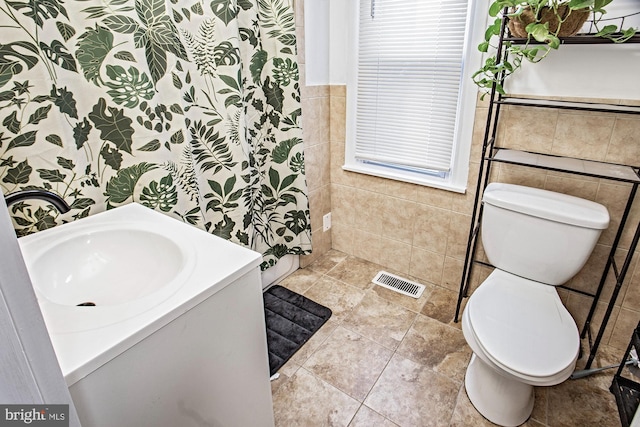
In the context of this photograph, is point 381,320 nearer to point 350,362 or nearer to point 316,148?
point 350,362

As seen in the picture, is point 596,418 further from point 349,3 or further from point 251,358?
point 349,3

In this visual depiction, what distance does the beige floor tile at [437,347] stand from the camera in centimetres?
163

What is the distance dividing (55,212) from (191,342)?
693 mm

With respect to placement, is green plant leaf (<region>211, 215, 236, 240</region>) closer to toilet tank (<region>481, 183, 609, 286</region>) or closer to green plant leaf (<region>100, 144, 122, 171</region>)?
green plant leaf (<region>100, 144, 122, 171</region>)

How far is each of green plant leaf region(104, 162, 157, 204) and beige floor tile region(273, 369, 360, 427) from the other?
0.99 m

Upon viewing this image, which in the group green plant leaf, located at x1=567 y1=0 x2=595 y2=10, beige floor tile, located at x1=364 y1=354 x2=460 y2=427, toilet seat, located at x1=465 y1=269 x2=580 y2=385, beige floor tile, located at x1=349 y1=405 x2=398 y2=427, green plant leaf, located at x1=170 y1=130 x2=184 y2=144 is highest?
green plant leaf, located at x1=567 y1=0 x2=595 y2=10

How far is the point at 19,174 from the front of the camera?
3.36ft

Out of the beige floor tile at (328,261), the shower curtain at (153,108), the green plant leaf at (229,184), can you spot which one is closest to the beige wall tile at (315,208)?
the beige floor tile at (328,261)

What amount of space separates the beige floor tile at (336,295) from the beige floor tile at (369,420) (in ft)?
1.79

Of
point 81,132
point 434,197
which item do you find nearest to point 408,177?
point 434,197

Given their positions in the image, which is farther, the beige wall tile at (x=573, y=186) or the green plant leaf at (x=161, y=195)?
the beige wall tile at (x=573, y=186)

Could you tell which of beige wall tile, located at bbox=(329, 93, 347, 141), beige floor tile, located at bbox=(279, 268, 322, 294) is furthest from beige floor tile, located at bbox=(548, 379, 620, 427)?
beige wall tile, located at bbox=(329, 93, 347, 141)

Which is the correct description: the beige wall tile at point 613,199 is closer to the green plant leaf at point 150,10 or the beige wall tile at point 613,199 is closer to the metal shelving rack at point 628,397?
the metal shelving rack at point 628,397

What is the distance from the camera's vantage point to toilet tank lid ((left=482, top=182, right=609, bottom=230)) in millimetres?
1379
